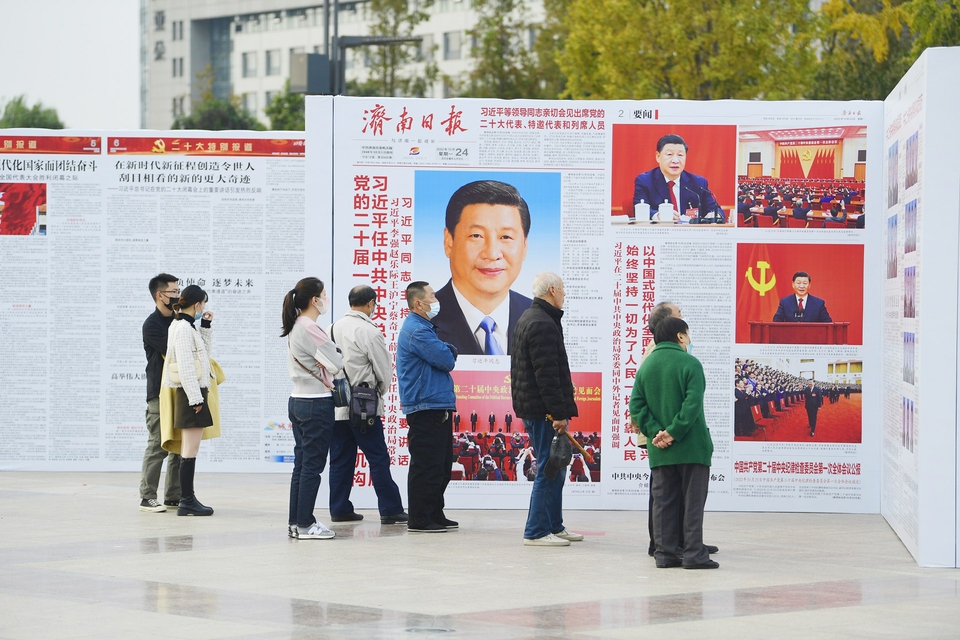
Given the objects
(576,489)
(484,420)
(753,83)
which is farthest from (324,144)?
(753,83)

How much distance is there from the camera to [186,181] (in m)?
14.7

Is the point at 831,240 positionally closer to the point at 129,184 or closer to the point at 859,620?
the point at 859,620

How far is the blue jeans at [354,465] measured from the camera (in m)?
10.9

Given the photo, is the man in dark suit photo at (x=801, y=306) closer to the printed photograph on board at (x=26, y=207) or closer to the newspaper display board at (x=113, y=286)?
the newspaper display board at (x=113, y=286)

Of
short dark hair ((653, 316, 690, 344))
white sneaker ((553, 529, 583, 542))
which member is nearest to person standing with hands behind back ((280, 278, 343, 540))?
white sneaker ((553, 529, 583, 542))

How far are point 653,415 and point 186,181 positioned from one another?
7419 millimetres

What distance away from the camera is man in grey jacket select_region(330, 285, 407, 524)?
10766 millimetres

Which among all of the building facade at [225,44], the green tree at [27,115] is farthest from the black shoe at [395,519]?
the building facade at [225,44]

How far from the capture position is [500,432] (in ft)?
38.7

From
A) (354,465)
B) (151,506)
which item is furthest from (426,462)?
(151,506)

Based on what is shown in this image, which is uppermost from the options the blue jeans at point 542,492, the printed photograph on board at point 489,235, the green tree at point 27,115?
the green tree at point 27,115

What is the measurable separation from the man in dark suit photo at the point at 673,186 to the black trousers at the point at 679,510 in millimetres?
3375

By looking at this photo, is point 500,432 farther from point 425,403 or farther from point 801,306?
point 801,306

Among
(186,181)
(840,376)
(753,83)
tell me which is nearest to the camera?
(840,376)
